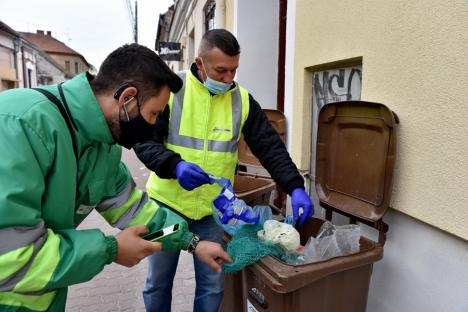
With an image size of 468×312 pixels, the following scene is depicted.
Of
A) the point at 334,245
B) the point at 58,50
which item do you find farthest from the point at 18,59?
the point at 58,50

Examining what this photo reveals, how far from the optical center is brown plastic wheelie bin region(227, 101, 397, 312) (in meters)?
1.57

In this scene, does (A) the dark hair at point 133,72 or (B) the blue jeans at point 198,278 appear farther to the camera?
(B) the blue jeans at point 198,278

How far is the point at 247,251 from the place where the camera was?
1681mm

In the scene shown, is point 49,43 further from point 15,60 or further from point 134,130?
point 134,130

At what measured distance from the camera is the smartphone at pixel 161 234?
1.63 m

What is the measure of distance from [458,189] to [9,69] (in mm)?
29633

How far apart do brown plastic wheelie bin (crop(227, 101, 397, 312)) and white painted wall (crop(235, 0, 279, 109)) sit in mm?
2794

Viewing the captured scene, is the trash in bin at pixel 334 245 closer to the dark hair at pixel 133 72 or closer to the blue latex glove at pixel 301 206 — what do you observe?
the blue latex glove at pixel 301 206

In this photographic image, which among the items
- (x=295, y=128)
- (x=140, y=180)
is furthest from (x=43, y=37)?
(x=295, y=128)

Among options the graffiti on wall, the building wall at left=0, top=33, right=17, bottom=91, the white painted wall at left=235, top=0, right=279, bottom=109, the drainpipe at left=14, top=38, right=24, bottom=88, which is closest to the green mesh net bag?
the graffiti on wall

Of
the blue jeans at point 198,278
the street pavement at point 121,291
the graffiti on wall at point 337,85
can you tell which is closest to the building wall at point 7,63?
the street pavement at point 121,291

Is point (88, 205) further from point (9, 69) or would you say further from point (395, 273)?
point (9, 69)

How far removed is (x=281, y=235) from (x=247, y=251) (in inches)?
7.4

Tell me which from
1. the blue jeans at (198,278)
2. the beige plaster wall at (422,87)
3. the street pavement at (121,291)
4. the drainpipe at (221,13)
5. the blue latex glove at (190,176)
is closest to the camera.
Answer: the beige plaster wall at (422,87)
